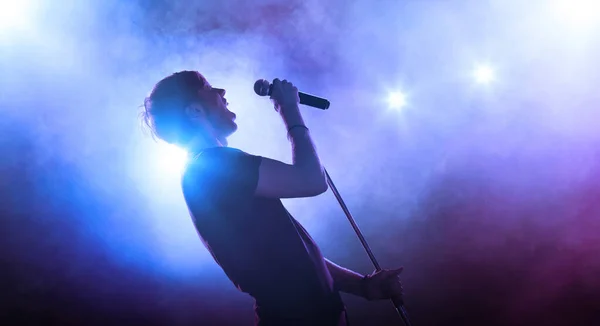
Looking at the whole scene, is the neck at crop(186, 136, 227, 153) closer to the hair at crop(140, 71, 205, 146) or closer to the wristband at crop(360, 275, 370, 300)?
the hair at crop(140, 71, 205, 146)

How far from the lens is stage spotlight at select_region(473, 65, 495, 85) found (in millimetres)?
3077

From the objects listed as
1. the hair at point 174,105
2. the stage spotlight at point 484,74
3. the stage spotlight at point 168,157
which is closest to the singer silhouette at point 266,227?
the hair at point 174,105

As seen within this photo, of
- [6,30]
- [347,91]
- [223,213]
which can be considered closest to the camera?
[223,213]

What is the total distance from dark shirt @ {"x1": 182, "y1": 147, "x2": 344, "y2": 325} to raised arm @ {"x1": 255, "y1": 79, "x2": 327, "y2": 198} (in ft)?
0.10

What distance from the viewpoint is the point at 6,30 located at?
8.73 ft

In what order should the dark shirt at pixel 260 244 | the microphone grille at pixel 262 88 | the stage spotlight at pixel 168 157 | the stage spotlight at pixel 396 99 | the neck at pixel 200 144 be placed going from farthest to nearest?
the stage spotlight at pixel 396 99 < the stage spotlight at pixel 168 157 < the microphone grille at pixel 262 88 < the neck at pixel 200 144 < the dark shirt at pixel 260 244

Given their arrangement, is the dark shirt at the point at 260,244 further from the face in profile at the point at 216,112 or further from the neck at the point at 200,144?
the face in profile at the point at 216,112

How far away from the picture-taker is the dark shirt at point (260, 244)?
989 millimetres

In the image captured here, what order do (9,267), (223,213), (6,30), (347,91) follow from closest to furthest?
(223,213) < (6,30) < (9,267) < (347,91)

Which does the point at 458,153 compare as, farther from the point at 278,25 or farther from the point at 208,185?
the point at 208,185

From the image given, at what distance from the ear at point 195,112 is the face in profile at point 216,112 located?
0.02 m

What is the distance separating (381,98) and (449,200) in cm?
105

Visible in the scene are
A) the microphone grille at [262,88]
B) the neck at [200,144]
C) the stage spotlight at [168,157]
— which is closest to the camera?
the neck at [200,144]

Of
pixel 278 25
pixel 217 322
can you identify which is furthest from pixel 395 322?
pixel 278 25
